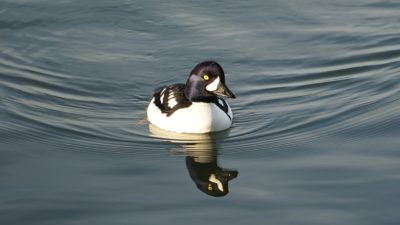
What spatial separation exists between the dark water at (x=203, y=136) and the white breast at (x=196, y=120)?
18cm

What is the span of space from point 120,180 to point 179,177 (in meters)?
0.72

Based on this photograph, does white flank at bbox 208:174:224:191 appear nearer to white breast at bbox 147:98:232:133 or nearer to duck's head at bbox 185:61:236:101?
duck's head at bbox 185:61:236:101

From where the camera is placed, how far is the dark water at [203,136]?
11766 mm

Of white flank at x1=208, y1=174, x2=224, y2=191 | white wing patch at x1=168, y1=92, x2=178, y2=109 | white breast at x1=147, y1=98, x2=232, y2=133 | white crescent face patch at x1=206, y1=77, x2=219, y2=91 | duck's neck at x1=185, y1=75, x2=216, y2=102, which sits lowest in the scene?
white flank at x1=208, y1=174, x2=224, y2=191

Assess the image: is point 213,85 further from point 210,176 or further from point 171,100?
point 210,176

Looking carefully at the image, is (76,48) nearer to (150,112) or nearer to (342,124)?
(150,112)

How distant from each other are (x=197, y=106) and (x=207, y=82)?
59 cm

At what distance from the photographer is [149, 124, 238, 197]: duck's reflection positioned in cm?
1253

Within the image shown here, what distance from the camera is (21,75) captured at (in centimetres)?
1623

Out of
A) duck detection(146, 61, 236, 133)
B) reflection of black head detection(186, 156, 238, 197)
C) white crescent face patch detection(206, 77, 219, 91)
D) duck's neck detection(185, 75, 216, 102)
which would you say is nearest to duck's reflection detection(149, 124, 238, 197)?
reflection of black head detection(186, 156, 238, 197)

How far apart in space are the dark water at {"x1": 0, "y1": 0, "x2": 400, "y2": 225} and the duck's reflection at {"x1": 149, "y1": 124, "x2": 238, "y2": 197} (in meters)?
0.04

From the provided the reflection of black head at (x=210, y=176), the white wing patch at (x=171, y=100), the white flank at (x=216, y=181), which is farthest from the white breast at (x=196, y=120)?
the white flank at (x=216, y=181)

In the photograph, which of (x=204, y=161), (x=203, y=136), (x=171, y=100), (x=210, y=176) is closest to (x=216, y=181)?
(x=210, y=176)

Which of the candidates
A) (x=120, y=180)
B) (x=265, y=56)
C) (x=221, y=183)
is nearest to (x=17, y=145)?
(x=120, y=180)
